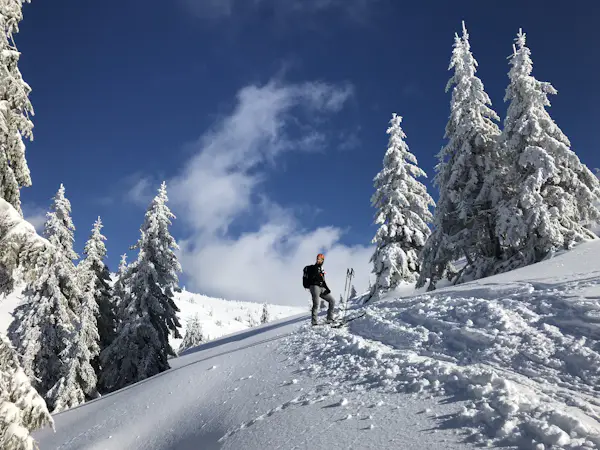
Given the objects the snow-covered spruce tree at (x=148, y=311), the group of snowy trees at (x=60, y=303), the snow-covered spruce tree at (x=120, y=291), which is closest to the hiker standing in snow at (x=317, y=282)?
the group of snowy trees at (x=60, y=303)

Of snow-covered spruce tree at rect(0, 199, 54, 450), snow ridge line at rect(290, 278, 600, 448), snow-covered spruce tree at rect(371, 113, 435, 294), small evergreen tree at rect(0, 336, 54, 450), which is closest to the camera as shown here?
snow ridge line at rect(290, 278, 600, 448)

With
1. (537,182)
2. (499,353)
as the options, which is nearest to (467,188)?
(537,182)

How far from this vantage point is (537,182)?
16.4 meters

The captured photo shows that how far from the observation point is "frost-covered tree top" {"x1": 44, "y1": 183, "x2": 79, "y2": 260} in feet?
76.1

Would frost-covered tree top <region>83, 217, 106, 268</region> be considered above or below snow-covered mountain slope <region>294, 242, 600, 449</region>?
above

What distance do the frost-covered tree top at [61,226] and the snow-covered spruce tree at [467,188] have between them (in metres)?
20.9

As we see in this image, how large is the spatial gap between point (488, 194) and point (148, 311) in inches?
834

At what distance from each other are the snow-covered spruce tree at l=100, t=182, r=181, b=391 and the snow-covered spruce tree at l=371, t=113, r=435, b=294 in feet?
46.1

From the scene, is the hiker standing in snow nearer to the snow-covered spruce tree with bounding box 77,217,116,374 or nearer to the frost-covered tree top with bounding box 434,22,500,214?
the frost-covered tree top with bounding box 434,22,500,214

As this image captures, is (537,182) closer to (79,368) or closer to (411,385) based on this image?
(411,385)

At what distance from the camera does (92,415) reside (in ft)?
40.5

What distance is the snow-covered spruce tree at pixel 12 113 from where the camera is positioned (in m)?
7.31

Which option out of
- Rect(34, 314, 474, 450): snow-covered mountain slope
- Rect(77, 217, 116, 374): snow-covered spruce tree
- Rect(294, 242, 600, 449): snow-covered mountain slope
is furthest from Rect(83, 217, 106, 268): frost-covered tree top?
Rect(294, 242, 600, 449): snow-covered mountain slope

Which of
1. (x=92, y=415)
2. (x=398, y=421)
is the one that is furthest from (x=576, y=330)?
(x=92, y=415)
